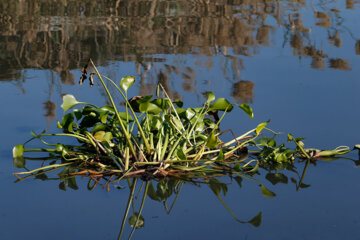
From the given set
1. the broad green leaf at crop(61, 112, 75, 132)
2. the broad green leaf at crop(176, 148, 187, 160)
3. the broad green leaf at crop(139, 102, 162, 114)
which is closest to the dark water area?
the broad green leaf at crop(176, 148, 187, 160)

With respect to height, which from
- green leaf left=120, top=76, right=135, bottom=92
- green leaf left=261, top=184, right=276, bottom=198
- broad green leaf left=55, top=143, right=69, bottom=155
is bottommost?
green leaf left=261, top=184, right=276, bottom=198

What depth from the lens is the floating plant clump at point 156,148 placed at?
8.31 ft

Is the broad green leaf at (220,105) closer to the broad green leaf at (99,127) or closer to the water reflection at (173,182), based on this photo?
the water reflection at (173,182)

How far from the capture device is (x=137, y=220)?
214 cm

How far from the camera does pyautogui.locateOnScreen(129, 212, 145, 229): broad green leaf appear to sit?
82.8 inches

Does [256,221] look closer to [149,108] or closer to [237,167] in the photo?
[237,167]

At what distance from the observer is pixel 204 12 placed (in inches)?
225

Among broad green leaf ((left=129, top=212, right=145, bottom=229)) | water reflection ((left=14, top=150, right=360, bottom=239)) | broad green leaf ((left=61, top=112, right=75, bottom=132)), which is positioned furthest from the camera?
broad green leaf ((left=61, top=112, right=75, bottom=132))

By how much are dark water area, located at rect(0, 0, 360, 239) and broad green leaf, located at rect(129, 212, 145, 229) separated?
2 cm

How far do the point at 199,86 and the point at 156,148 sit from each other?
1.22 metres

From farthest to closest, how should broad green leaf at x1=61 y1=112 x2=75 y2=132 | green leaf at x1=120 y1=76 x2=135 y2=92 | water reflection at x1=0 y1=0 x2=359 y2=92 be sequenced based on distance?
water reflection at x1=0 y1=0 x2=359 y2=92 → broad green leaf at x1=61 y1=112 x2=75 y2=132 → green leaf at x1=120 y1=76 x2=135 y2=92

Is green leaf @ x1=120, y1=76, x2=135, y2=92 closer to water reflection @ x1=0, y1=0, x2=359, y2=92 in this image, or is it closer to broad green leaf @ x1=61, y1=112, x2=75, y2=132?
broad green leaf @ x1=61, y1=112, x2=75, y2=132

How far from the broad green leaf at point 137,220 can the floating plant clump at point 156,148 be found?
308 mm

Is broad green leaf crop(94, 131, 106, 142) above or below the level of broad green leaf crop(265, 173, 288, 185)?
above
